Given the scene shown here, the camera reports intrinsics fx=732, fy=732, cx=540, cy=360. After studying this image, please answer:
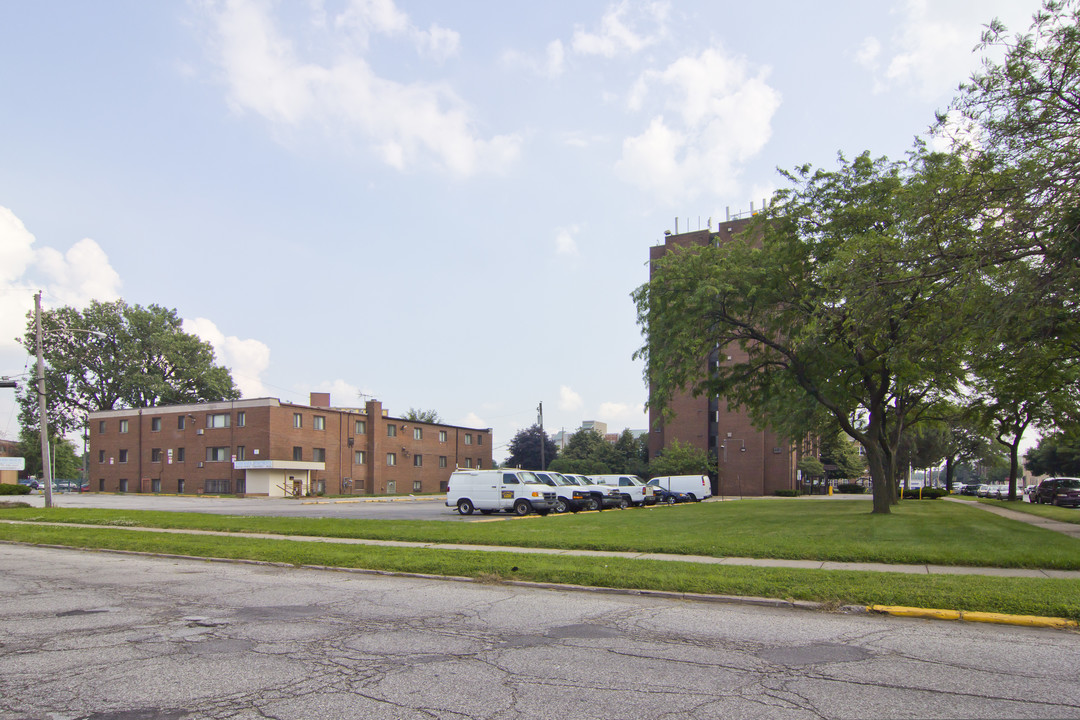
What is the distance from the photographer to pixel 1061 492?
40.1 m

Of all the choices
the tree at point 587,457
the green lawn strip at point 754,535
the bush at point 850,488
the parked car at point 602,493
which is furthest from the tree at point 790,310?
the bush at point 850,488

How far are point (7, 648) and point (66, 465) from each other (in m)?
139

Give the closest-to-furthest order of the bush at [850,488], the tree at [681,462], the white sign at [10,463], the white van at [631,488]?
the white van at [631,488] < the white sign at [10,463] < the tree at [681,462] < the bush at [850,488]

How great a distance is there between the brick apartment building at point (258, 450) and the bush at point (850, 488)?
4945 cm

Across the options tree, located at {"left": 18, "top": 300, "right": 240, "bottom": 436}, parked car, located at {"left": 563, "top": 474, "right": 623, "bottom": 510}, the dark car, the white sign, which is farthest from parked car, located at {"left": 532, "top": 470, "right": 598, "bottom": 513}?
tree, located at {"left": 18, "top": 300, "right": 240, "bottom": 436}

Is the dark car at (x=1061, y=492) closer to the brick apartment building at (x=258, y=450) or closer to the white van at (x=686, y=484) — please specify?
the white van at (x=686, y=484)

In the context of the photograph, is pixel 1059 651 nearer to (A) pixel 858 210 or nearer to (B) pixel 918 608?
(B) pixel 918 608

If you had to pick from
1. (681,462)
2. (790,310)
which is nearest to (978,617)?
(790,310)

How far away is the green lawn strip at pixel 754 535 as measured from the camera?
13.3 m

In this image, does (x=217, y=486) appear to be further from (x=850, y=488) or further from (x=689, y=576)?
(x=850, y=488)

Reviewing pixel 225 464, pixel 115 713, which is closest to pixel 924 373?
pixel 115 713

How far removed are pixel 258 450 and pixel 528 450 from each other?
127 feet

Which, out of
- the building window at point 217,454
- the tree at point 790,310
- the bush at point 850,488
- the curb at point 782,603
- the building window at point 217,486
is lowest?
the bush at point 850,488

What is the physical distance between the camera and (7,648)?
713 cm
